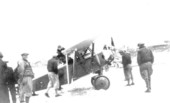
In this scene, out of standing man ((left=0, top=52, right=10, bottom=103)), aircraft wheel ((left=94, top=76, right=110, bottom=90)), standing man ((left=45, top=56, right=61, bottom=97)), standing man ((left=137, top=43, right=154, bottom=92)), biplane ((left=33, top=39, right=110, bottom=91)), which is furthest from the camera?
biplane ((left=33, top=39, right=110, bottom=91))

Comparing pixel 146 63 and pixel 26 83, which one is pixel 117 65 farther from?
pixel 26 83

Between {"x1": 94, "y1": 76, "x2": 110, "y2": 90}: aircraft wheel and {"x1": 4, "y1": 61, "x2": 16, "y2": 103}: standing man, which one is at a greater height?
{"x1": 4, "y1": 61, "x2": 16, "y2": 103}: standing man

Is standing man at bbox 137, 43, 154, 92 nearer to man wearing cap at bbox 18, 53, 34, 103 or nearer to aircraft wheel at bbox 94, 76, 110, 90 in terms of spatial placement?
aircraft wheel at bbox 94, 76, 110, 90

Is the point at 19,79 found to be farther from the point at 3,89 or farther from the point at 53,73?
the point at 53,73

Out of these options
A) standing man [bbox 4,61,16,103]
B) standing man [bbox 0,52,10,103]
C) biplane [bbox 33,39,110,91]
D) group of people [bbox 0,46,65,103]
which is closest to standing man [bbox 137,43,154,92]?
biplane [bbox 33,39,110,91]

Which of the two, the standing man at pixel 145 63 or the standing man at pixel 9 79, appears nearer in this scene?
the standing man at pixel 9 79

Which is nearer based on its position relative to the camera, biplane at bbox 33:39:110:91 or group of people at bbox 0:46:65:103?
group of people at bbox 0:46:65:103

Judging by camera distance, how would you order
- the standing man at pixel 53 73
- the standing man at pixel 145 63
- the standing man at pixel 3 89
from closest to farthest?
the standing man at pixel 3 89
the standing man at pixel 145 63
the standing man at pixel 53 73

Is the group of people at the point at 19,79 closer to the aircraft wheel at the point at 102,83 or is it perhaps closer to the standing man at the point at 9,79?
the standing man at the point at 9,79

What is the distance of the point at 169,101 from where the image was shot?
26.2 feet

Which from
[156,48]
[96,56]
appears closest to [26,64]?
[96,56]

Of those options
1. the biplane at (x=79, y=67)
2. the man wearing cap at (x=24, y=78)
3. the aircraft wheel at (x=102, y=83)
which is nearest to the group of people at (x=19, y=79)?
the man wearing cap at (x=24, y=78)

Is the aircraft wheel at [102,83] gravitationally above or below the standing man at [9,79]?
below

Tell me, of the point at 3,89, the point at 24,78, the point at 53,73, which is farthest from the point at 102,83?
the point at 3,89
